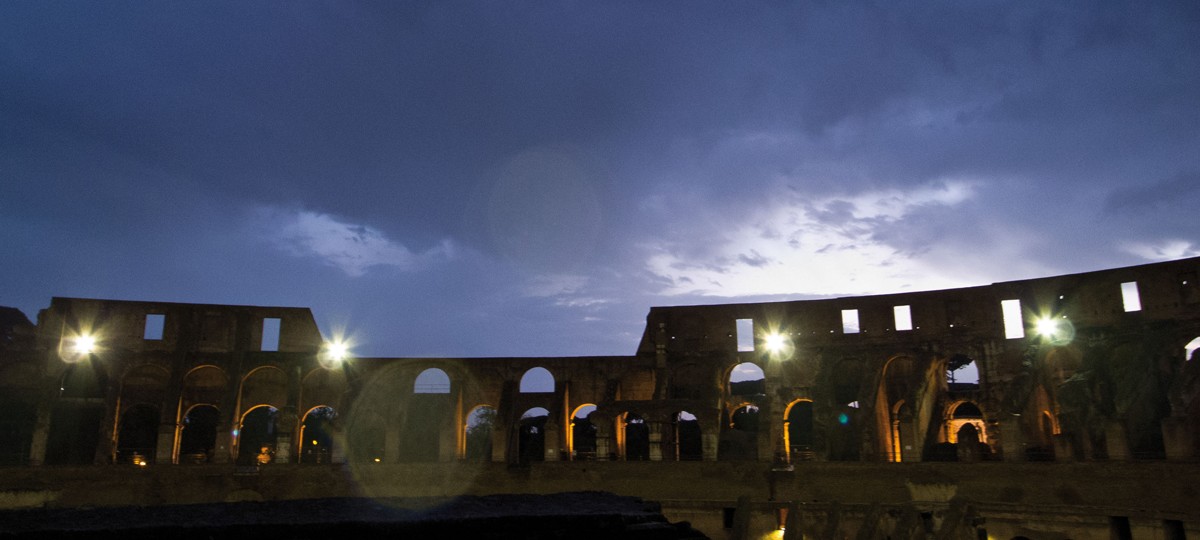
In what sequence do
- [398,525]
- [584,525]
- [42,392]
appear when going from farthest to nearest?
[42,392]
[584,525]
[398,525]

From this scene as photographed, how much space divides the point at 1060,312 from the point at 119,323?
3859 centimetres

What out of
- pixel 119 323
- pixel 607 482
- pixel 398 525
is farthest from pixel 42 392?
pixel 398 525

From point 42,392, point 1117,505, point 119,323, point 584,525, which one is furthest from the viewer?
point 119,323

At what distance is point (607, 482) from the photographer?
104ft

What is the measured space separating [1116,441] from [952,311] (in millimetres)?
8464

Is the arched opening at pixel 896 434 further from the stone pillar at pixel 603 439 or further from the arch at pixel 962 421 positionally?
the stone pillar at pixel 603 439

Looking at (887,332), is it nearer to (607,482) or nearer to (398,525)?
(607,482)

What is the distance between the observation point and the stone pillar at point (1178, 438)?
1006 inches

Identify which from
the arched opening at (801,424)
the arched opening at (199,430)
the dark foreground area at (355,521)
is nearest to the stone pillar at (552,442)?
the arched opening at (801,424)

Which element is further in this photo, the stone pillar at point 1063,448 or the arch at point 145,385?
the arch at point 145,385

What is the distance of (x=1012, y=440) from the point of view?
2908cm

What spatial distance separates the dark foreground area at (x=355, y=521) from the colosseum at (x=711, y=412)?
14775 mm

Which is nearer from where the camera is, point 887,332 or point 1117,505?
point 1117,505

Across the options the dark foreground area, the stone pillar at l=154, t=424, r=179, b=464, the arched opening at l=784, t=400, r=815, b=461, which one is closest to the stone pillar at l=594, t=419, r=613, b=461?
the arched opening at l=784, t=400, r=815, b=461
